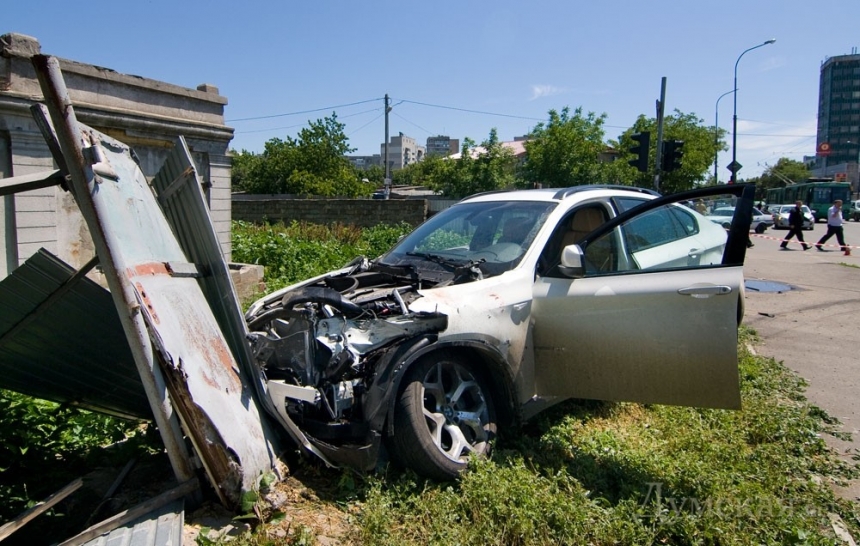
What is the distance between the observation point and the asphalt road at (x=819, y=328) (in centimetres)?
514

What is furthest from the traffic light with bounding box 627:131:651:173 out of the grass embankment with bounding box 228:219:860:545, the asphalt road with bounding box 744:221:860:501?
the grass embankment with bounding box 228:219:860:545

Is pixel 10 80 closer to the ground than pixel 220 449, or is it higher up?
higher up

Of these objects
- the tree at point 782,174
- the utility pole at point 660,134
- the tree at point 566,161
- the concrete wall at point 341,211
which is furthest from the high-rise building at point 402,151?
the utility pole at point 660,134

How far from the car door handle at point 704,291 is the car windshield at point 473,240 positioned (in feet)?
3.61

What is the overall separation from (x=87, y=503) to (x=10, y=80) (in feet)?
19.8

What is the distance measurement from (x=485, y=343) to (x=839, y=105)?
15889 centimetres

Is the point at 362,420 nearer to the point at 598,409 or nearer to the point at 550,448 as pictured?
the point at 550,448

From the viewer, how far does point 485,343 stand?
3602mm

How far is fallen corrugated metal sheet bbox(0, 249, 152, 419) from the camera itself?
3.04m

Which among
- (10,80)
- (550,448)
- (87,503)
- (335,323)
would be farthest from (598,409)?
(10,80)

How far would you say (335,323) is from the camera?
135 inches

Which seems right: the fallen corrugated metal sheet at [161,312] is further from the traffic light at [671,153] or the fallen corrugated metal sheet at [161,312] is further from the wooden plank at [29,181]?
the traffic light at [671,153]

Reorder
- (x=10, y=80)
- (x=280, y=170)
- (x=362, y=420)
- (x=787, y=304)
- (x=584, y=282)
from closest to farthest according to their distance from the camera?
1. (x=362, y=420)
2. (x=584, y=282)
3. (x=10, y=80)
4. (x=787, y=304)
5. (x=280, y=170)

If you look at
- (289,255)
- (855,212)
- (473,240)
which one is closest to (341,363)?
(473,240)
